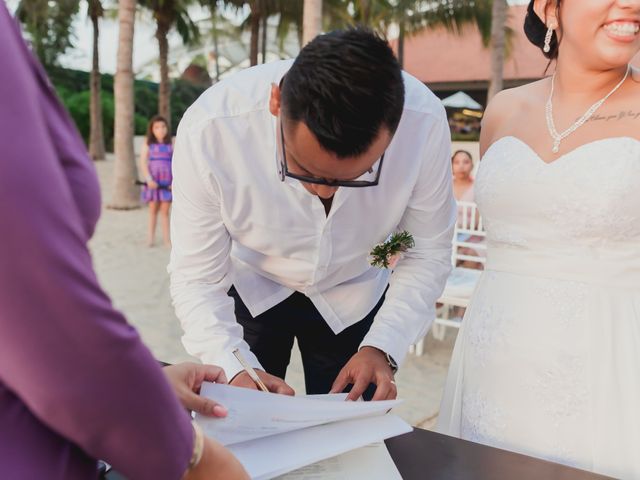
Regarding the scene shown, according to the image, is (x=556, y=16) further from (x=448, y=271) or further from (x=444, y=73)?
(x=444, y=73)

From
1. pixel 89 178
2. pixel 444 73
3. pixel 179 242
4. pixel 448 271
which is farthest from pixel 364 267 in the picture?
pixel 444 73

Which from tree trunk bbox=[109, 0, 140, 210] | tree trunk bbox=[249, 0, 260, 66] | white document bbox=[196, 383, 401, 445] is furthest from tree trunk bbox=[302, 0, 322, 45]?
tree trunk bbox=[249, 0, 260, 66]

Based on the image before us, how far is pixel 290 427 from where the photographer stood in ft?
3.31

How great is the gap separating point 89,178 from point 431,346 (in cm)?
406

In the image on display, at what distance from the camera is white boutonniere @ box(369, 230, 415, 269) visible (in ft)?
5.45

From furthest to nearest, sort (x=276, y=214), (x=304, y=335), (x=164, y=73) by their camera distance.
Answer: (x=164, y=73) → (x=304, y=335) → (x=276, y=214)

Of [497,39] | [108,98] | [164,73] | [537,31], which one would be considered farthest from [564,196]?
[108,98]

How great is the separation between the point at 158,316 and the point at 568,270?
3819mm

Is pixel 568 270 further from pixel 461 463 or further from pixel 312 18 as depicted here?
pixel 312 18

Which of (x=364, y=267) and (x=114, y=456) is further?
(x=364, y=267)

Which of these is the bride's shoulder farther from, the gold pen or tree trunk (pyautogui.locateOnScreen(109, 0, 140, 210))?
tree trunk (pyautogui.locateOnScreen(109, 0, 140, 210))

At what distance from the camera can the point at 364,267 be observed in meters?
1.88

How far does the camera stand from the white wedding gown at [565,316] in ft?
4.50

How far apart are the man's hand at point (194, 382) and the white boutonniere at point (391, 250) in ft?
2.03
